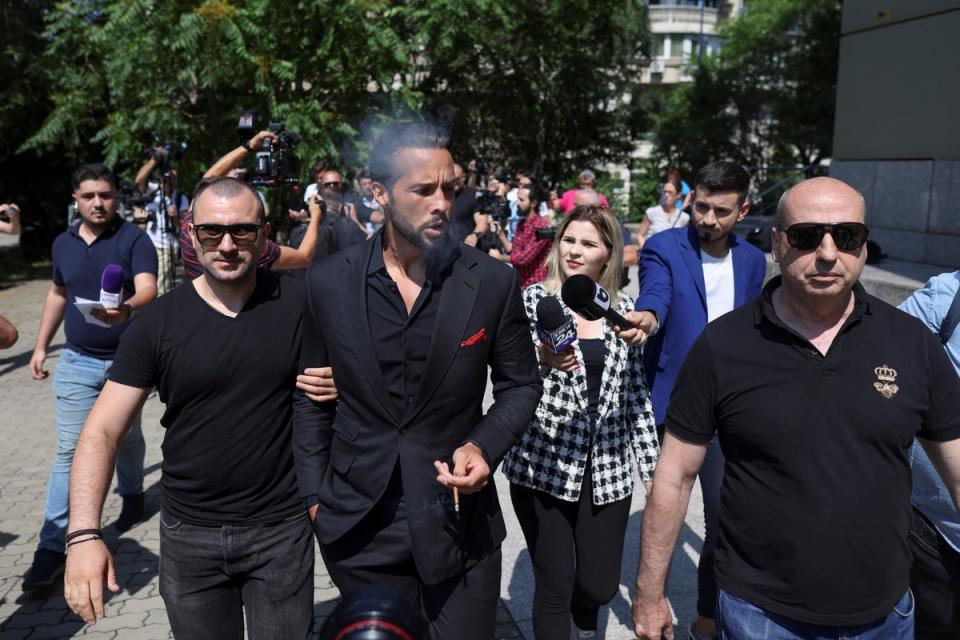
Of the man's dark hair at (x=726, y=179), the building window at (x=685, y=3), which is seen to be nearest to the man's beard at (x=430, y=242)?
the man's dark hair at (x=726, y=179)

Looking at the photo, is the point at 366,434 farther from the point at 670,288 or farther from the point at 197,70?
the point at 197,70

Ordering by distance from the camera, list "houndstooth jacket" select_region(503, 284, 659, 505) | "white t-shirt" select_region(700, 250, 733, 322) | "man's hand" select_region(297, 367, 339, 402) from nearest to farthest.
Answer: "man's hand" select_region(297, 367, 339, 402), "houndstooth jacket" select_region(503, 284, 659, 505), "white t-shirt" select_region(700, 250, 733, 322)

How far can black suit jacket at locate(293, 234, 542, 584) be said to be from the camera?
2.62m

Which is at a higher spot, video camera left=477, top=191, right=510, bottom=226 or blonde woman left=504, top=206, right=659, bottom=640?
video camera left=477, top=191, right=510, bottom=226

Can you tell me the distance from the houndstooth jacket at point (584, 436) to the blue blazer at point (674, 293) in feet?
0.93

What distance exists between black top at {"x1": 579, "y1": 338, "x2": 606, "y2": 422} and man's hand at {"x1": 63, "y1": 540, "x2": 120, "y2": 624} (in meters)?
2.02

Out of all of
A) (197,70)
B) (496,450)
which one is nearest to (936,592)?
(496,450)

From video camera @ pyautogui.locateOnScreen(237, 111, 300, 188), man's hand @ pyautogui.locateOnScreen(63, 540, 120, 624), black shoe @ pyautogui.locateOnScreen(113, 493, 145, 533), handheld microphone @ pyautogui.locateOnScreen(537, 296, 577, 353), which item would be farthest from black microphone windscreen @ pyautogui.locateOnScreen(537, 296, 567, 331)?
black shoe @ pyautogui.locateOnScreen(113, 493, 145, 533)

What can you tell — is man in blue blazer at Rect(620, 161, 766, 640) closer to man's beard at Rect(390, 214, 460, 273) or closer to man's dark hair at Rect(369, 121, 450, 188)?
man's beard at Rect(390, 214, 460, 273)

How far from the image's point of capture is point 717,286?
4180 mm

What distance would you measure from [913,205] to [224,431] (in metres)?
9.86

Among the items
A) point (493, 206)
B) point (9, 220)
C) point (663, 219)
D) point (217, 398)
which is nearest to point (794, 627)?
point (217, 398)

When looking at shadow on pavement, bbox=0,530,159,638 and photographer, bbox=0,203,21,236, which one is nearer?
shadow on pavement, bbox=0,530,159,638

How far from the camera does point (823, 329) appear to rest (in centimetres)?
254
